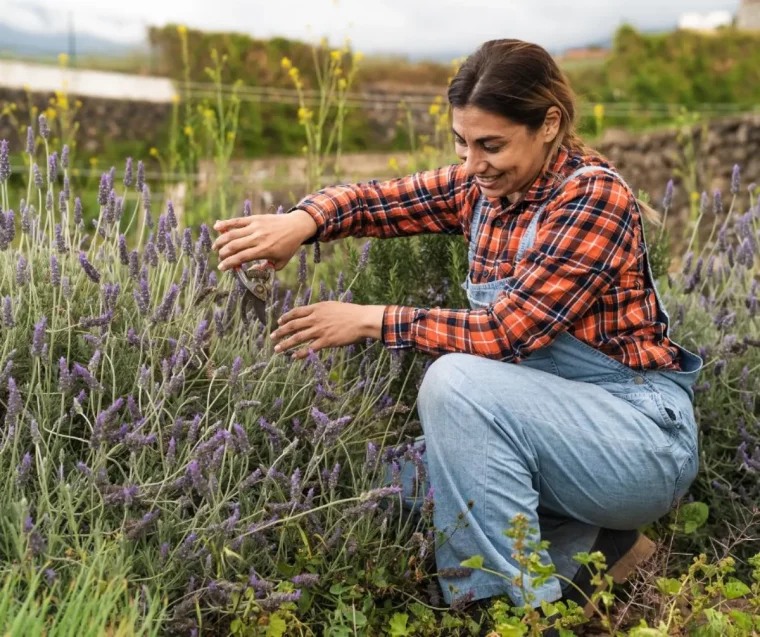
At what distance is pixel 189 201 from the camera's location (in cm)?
546

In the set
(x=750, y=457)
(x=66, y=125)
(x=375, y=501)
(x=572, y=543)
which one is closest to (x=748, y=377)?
(x=750, y=457)

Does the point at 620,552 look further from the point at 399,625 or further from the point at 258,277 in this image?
the point at 258,277

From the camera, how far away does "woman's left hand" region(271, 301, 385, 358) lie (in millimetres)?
2221

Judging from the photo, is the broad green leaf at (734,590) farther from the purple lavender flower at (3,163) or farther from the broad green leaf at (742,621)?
the purple lavender flower at (3,163)

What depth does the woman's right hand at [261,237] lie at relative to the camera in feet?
7.45

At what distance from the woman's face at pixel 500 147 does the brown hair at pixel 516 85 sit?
20 mm

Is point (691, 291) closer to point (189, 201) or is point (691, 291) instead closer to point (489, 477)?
point (489, 477)

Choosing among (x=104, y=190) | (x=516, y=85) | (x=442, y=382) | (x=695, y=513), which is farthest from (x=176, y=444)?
(x=695, y=513)

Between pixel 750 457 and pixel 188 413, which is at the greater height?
pixel 188 413

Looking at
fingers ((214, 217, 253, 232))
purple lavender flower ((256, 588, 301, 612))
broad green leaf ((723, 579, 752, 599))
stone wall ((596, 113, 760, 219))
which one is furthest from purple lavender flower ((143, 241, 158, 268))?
stone wall ((596, 113, 760, 219))

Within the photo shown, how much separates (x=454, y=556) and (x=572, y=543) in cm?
38

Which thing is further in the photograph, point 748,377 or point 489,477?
point 748,377

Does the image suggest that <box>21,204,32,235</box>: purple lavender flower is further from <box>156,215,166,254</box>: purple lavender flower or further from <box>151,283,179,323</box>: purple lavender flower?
<box>151,283,179,323</box>: purple lavender flower

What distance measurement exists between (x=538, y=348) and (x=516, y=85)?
2.14ft
